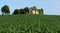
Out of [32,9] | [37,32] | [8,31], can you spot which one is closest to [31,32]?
[37,32]

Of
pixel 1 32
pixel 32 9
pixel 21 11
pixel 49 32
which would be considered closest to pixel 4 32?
pixel 1 32

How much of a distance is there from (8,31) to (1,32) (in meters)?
0.29

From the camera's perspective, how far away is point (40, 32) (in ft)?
32.5

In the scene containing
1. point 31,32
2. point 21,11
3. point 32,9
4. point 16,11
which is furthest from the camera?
point 16,11

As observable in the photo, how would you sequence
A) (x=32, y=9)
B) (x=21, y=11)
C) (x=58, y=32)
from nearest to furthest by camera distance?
(x=58, y=32)
(x=32, y=9)
(x=21, y=11)

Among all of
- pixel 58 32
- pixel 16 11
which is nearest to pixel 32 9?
pixel 16 11

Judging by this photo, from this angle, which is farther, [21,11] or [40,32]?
[21,11]

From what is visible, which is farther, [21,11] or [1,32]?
[21,11]

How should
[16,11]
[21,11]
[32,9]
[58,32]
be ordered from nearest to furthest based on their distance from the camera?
[58,32]
[32,9]
[21,11]
[16,11]

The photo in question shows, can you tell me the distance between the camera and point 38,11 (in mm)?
66500

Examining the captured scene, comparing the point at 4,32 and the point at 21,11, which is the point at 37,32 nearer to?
the point at 4,32

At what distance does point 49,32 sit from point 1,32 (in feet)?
6.37

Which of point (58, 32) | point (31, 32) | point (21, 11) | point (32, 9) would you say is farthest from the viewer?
point (21, 11)

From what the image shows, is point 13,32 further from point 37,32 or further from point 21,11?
point 21,11
